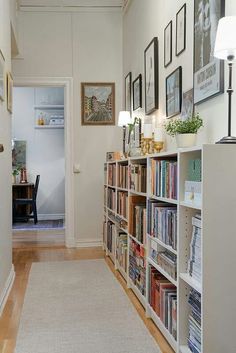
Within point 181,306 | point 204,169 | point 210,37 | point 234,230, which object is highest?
point 210,37

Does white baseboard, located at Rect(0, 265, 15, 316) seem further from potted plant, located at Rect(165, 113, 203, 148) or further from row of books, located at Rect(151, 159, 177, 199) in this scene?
potted plant, located at Rect(165, 113, 203, 148)

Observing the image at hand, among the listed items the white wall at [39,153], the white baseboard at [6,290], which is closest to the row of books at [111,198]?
the white baseboard at [6,290]

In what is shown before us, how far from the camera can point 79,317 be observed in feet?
10.1

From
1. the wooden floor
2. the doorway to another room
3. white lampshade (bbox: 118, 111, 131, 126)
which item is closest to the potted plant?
the wooden floor

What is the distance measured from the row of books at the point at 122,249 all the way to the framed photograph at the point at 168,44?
5.73 ft

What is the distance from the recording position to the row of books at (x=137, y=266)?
3291mm

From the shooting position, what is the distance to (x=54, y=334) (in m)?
2.78

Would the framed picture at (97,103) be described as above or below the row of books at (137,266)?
above

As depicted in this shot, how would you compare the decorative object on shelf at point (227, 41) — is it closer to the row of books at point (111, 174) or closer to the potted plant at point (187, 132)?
the potted plant at point (187, 132)

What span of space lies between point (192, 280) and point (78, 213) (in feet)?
13.2

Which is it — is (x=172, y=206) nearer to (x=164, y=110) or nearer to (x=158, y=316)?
(x=158, y=316)

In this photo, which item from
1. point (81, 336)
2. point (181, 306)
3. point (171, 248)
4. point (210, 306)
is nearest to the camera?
point (210, 306)

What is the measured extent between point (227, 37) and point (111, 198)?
127 inches

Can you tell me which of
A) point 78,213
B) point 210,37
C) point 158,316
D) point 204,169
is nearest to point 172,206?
point 158,316
